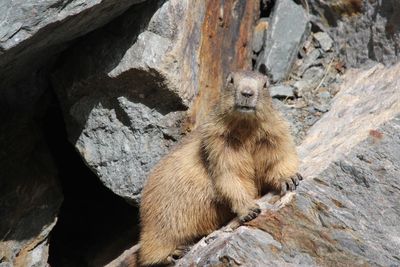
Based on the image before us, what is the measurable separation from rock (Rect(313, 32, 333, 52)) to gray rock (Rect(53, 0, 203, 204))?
1.86 meters

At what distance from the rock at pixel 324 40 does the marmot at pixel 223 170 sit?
2789mm

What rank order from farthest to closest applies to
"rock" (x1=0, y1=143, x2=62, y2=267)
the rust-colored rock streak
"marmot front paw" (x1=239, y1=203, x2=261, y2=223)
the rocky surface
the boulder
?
the rust-colored rock streak, "rock" (x1=0, y1=143, x2=62, y2=267), the boulder, "marmot front paw" (x1=239, y1=203, x2=261, y2=223), the rocky surface

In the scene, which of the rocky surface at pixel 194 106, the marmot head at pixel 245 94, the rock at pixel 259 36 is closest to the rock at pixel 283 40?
the rocky surface at pixel 194 106

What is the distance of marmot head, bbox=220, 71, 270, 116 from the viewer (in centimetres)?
707

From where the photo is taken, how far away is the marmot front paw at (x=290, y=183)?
7223 mm

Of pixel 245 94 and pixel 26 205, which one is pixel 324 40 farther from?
pixel 26 205

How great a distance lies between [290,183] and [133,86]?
2325mm

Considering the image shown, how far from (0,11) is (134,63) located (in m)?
1.80

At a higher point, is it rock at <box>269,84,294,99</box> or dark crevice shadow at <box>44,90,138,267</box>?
rock at <box>269,84,294,99</box>

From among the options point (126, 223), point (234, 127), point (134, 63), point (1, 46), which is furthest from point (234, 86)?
point (126, 223)

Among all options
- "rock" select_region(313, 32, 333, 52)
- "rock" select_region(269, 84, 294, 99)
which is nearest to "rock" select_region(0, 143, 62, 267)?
"rock" select_region(269, 84, 294, 99)

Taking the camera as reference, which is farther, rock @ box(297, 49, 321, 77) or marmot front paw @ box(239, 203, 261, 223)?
rock @ box(297, 49, 321, 77)

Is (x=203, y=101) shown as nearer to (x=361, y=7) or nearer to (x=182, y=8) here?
(x=182, y=8)

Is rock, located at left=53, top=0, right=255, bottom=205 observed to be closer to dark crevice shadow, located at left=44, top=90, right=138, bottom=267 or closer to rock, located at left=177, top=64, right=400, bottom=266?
dark crevice shadow, located at left=44, top=90, right=138, bottom=267
